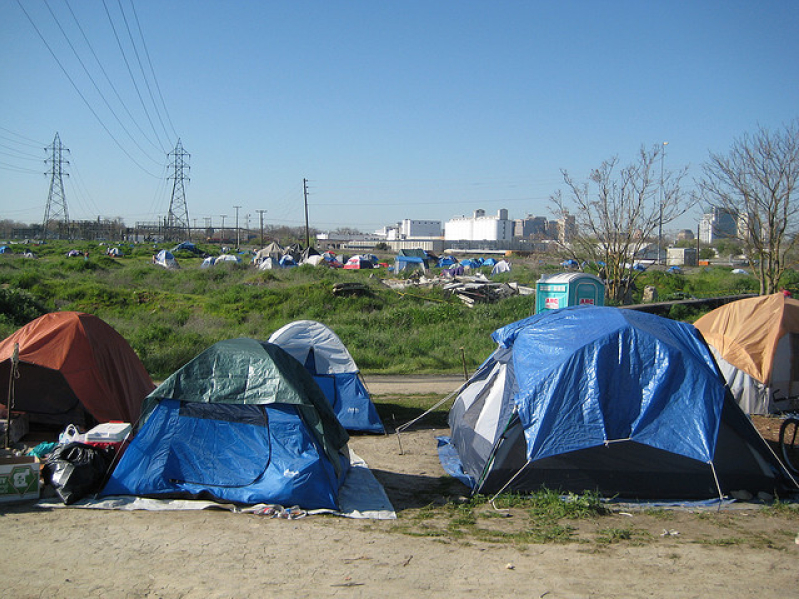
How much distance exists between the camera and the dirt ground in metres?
5.32

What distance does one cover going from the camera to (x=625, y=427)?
781 cm

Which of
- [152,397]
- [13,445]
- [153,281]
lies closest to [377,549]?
[152,397]

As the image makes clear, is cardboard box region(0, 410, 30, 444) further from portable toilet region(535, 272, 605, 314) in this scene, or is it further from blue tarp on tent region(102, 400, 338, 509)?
portable toilet region(535, 272, 605, 314)

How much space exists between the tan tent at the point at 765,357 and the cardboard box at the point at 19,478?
11283mm

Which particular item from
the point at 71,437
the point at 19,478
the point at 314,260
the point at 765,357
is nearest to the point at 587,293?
the point at 765,357

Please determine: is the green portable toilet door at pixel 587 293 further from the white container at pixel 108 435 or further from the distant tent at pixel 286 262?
the distant tent at pixel 286 262

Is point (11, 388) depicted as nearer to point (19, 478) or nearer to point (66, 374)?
point (66, 374)

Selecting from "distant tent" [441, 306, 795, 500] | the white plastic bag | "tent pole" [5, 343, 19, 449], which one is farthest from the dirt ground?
"tent pole" [5, 343, 19, 449]

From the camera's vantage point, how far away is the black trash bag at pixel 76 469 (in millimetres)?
7098

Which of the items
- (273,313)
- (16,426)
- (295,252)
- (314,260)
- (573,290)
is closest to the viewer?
(16,426)

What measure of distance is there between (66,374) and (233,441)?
12.6ft

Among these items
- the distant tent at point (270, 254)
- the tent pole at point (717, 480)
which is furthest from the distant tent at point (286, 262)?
the tent pole at point (717, 480)

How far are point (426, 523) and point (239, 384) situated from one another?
8.62 ft

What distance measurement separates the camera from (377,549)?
6.18m
